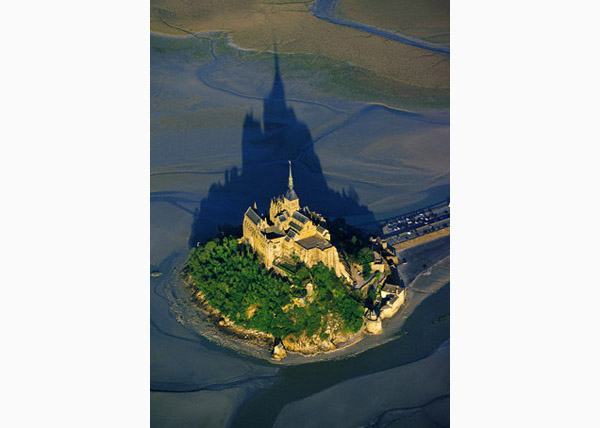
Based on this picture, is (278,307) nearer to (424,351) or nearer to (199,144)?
(424,351)

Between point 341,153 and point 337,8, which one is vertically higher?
point 337,8

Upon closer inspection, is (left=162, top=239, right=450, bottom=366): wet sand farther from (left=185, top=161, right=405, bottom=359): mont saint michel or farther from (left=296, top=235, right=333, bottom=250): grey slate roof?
(left=296, top=235, right=333, bottom=250): grey slate roof

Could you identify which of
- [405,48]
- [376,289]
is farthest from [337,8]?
[376,289]

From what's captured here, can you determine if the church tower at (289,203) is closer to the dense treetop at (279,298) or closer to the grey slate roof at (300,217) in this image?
the grey slate roof at (300,217)

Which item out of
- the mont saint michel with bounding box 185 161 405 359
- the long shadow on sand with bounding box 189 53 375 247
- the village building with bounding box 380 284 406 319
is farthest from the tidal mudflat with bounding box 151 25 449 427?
the mont saint michel with bounding box 185 161 405 359

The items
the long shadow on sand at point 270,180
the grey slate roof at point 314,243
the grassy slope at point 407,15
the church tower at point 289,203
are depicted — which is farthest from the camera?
the grassy slope at point 407,15

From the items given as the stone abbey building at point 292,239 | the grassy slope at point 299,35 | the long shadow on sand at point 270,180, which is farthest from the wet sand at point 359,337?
the grassy slope at point 299,35
